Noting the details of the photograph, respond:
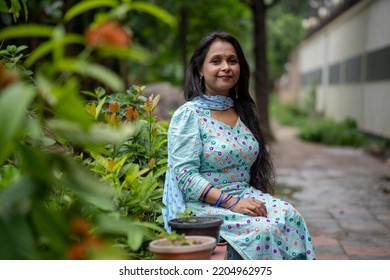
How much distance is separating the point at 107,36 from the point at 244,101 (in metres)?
2.26

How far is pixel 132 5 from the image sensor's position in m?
1.38

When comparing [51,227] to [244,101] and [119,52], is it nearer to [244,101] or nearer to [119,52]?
[119,52]

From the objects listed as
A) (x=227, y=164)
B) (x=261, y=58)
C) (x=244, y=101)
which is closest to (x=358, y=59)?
(x=261, y=58)

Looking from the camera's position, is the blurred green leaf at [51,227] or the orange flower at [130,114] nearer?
the blurred green leaf at [51,227]

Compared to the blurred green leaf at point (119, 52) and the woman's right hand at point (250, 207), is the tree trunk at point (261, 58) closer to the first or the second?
the woman's right hand at point (250, 207)

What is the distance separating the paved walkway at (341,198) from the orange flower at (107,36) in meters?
3.39

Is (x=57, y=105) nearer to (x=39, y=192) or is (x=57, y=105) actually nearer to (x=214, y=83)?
(x=39, y=192)

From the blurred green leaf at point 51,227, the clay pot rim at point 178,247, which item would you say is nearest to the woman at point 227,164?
the clay pot rim at point 178,247

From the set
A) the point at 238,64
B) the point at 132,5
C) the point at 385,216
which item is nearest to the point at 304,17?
the point at 385,216

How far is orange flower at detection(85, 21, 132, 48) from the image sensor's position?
120 cm

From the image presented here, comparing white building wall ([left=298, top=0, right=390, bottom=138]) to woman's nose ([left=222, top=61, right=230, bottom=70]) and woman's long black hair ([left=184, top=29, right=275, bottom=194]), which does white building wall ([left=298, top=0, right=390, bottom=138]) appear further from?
woman's nose ([left=222, top=61, right=230, bottom=70])

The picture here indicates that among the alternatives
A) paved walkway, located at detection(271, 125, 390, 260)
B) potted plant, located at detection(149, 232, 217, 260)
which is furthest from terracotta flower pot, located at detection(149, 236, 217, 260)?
paved walkway, located at detection(271, 125, 390, 260)

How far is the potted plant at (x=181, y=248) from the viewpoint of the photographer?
2055 millimetres

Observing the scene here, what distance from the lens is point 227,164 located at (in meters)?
3.12
